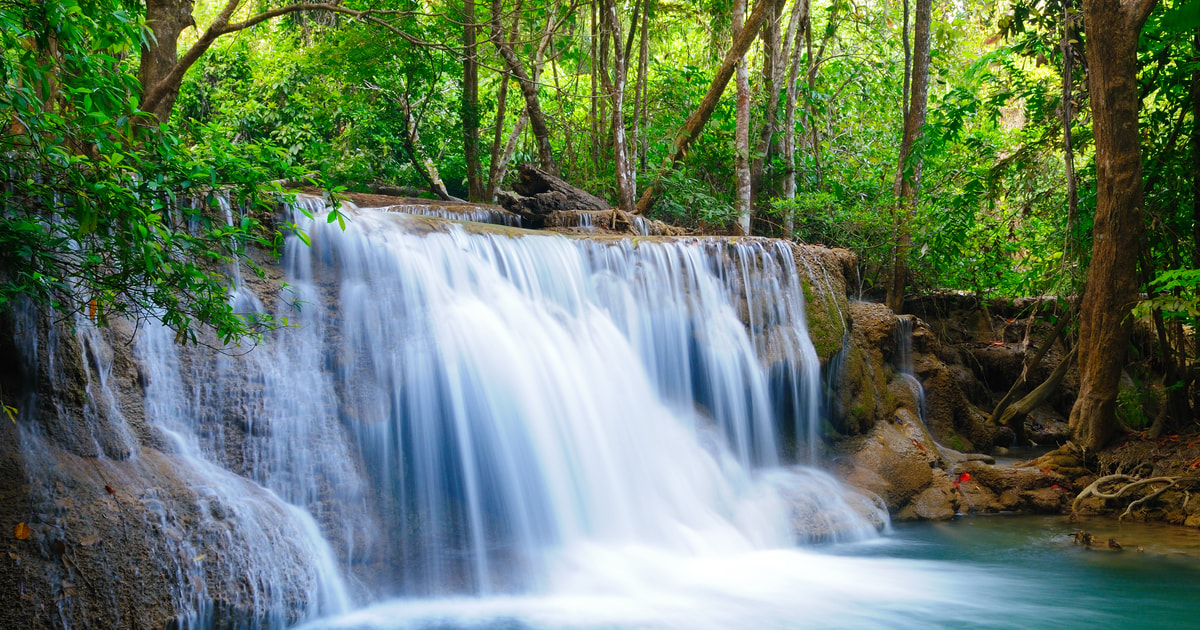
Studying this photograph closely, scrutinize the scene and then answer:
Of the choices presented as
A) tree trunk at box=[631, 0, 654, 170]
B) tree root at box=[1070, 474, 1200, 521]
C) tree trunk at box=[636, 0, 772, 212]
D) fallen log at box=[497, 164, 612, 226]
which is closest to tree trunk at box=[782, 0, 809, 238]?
tree trunk at box=[636, 0, 772, 212]

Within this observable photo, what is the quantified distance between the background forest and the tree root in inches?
60.9

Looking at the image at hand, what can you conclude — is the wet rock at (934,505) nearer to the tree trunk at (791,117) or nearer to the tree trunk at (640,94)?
the tree trunk at (791,117)

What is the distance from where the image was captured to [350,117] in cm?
1394

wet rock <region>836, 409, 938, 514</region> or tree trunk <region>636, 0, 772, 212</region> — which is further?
tree trunk <region>636, 0, 772, 212</region>

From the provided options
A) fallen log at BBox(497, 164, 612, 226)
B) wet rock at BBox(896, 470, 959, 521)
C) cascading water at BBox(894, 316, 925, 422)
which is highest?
fallen log at BBox(497, 164, 612, 226)

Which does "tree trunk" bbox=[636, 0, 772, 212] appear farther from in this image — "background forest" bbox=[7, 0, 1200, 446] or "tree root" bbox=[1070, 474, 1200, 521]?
"tree root" bbox=[1070, 474, 1200, 521]

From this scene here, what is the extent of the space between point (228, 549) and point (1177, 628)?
5.67 m

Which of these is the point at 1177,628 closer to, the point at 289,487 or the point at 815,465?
the point at 815,465

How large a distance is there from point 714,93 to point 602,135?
2966 millimetres

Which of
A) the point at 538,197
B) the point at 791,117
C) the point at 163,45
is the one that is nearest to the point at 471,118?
the point at 538,197

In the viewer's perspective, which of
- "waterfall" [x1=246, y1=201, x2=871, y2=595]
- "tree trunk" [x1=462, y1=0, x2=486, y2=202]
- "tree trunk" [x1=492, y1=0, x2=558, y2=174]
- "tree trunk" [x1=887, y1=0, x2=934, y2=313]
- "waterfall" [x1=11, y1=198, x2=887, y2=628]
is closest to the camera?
"waterfall" [x1=11, y1=198, x2=887, y2=628]

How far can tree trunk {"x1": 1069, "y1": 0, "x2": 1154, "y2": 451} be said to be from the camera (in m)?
7.47

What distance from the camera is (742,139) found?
38.0 ft

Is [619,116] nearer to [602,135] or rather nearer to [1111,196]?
[602,135]
